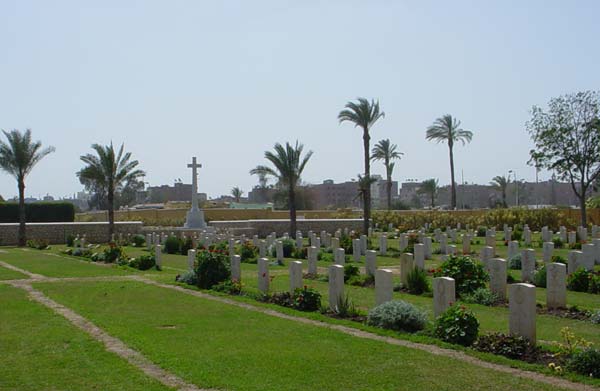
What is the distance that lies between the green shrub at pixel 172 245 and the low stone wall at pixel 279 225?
43.4ft

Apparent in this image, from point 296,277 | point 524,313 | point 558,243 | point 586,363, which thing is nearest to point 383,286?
point 524,313

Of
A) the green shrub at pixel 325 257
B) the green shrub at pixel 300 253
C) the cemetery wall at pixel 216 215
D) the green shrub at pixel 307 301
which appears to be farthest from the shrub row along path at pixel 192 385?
the cemetery wall at pixel 216 215

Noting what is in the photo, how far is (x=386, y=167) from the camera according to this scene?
66375 mm

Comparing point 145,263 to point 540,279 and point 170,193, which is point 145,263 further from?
point 170,193

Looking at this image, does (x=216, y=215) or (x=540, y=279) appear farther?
(x=216, y=215)

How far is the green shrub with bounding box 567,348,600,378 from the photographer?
23.6 feet

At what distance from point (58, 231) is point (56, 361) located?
3599 cm

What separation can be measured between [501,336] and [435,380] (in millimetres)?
1899

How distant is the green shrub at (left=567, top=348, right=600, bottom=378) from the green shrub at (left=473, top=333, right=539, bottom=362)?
0.63 meters

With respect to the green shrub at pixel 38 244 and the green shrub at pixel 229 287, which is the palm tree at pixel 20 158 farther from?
the green shrub at pixel 229 287

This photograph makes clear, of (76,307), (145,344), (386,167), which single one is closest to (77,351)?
(145,344)

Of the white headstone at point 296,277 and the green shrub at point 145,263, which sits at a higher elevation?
the white headstone at point 296,277

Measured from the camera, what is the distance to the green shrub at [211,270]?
16.0 metres

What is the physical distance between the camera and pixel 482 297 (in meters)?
13.4
